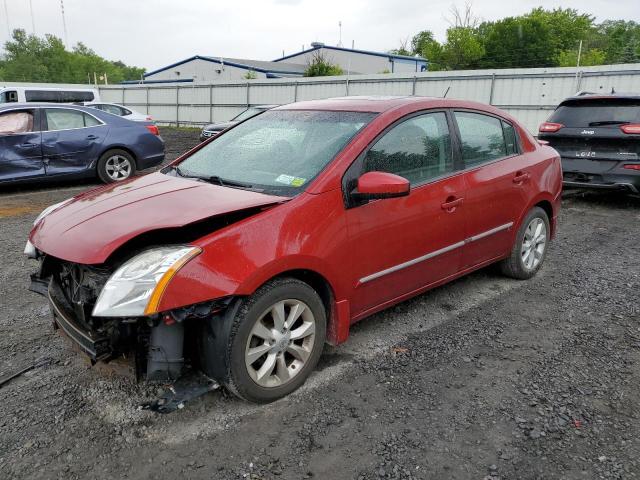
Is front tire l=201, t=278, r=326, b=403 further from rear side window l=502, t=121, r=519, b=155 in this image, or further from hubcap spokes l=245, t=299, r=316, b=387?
rear side window l=502, t=121, r=519, b=155

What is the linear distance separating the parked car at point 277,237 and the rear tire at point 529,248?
0.41 metres

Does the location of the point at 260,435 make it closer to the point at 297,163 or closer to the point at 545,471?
the point at 545,471

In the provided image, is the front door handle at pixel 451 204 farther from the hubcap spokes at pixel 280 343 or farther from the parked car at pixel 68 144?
the parked car at pixel 68 144

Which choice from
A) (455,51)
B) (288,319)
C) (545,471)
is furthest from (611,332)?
(455,51)

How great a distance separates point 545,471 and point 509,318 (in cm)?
175

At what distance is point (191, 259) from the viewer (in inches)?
96.3

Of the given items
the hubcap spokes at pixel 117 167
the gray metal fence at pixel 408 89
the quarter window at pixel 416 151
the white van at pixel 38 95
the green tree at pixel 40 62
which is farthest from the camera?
the green tree at pixel 40 62

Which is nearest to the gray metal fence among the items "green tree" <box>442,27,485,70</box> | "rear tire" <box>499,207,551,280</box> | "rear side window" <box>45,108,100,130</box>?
"rear tire" <box>499,207,551,280</box>

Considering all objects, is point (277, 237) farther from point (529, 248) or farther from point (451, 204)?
point (529, 248)

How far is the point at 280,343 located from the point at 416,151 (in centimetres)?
165

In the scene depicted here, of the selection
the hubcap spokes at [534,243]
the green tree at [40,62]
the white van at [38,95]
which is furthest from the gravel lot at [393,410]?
the green tree at [40,62]

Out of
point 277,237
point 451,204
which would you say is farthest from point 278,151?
point 451,204

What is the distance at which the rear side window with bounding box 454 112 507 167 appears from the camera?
395 cm

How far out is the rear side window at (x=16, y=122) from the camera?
816 cm
